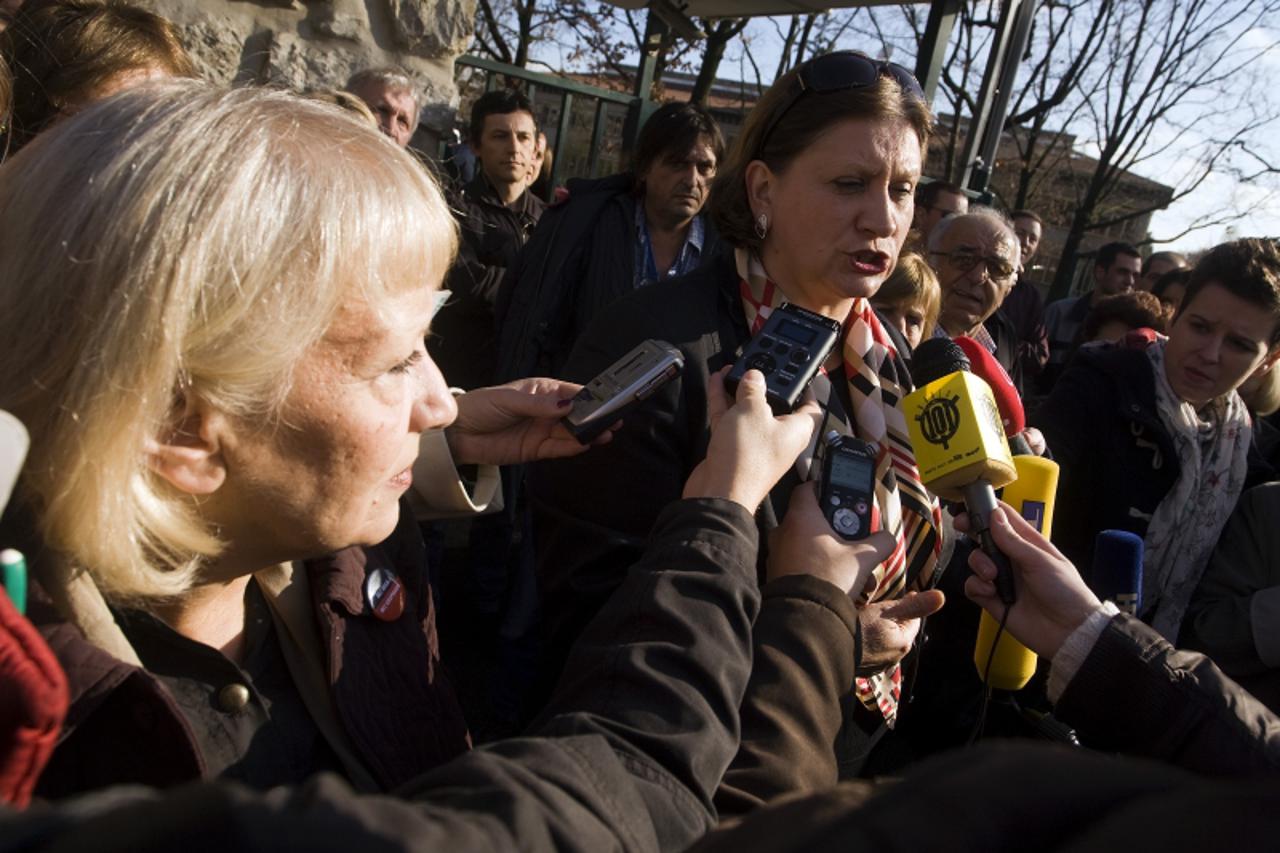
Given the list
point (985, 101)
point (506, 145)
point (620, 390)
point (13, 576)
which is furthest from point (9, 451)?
point (985, 101)

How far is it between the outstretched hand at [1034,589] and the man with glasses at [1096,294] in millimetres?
5941

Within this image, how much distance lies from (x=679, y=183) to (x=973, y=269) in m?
1.23

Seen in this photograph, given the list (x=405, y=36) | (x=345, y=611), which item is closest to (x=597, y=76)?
(x=405, y=36)

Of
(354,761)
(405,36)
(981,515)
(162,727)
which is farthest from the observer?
(405,36)

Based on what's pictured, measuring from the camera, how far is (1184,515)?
10.7 ft

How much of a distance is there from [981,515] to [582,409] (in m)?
0.77

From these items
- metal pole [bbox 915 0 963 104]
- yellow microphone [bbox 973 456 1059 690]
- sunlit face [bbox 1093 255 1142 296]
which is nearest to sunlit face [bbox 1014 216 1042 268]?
sunlit face [bbox 1093 255 1142 296]

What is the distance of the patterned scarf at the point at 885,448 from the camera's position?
84.4 inches

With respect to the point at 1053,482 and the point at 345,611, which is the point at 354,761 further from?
the point at 1053,482

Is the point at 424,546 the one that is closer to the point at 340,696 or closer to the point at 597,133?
the point at 340,696

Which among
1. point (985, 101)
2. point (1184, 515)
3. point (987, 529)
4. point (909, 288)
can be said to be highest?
point (985, 101)

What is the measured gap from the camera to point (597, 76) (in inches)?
789

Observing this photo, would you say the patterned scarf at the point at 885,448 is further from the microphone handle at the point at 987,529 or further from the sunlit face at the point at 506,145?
the sunlit face at the point at 506,145

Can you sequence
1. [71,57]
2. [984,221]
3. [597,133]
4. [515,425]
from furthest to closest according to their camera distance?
[597,133], [984,221], [71,57], [515,425]
